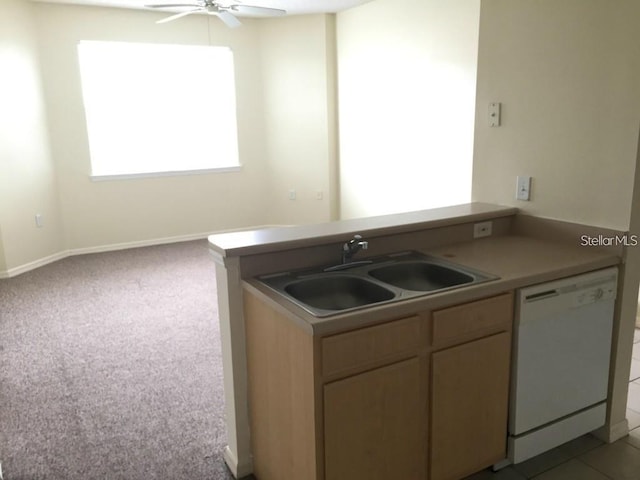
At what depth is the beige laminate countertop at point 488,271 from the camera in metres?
1.66

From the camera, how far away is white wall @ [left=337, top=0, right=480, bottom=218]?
4723 mm

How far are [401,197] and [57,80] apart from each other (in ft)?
13.0

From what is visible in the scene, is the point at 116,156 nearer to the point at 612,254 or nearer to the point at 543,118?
the point at 543,118

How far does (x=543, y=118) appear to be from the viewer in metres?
2.46

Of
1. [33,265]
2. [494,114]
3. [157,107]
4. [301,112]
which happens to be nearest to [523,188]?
[494,114]

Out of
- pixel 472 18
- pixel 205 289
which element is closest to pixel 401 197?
pixel 472 18

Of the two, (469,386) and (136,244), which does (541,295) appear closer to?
(469,386)

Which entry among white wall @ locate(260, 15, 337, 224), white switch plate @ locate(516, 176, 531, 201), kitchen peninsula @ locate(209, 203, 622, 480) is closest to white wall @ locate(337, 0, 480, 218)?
white wall @ locate(260, 15, 337, 224)

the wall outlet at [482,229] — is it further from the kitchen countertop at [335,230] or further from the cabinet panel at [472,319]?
the cabinet panel at [472,319]

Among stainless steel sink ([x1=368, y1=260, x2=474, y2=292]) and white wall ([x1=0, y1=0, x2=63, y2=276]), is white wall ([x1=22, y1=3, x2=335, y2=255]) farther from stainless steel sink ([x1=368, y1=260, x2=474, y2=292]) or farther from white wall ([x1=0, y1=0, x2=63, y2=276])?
stainless steel sink ([x1=368, y1=260, x2=474, y2=292])

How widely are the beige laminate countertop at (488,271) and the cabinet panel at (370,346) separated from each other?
0.03m

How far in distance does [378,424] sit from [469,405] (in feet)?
1.47

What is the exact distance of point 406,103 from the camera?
5.40 meters

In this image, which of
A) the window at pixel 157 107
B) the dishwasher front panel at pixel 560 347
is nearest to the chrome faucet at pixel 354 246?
the dishwasher front panel at pixel 560 347
